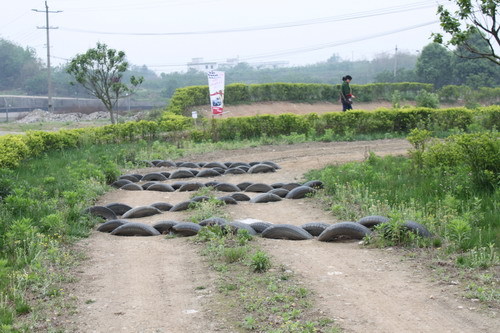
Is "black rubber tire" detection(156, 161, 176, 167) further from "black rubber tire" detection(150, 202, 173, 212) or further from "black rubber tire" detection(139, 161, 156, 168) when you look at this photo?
"black rubber tire" detection(150, 202, 173, 212)

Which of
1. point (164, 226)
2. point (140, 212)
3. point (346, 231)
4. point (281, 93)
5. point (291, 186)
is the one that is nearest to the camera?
point (346, 231)

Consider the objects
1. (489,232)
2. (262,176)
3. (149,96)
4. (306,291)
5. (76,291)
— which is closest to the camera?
(306,291)

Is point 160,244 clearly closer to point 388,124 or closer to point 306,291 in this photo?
point 306,291

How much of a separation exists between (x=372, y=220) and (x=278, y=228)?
1133 mm

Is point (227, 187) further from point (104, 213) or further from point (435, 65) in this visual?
point (435, 65)

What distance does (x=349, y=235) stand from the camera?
677 cm

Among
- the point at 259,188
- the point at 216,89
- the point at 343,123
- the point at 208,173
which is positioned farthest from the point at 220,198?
the point at 216,89

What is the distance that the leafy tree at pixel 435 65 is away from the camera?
159 feet

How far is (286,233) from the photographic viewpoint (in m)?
A: 6.98

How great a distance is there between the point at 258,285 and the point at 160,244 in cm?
216

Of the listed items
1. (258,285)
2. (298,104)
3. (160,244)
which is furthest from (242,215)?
(298,104)

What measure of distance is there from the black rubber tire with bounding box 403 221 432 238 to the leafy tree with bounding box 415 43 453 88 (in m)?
44.9

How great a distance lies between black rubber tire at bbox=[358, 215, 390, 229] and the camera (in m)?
6.82

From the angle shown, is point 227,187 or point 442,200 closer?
point 442,200
